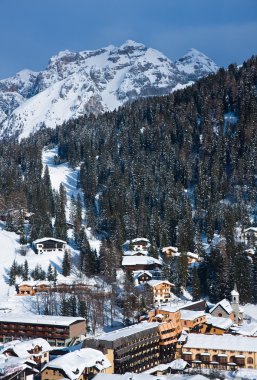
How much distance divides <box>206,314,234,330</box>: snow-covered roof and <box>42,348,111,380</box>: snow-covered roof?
57.0 ft

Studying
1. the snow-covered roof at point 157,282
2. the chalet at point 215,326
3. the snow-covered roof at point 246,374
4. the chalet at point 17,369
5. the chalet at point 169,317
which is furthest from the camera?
the snow-covered roof at point 157,282

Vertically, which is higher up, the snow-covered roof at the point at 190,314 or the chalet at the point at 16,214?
the chalet at the point at 16,214

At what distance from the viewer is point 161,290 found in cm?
8156

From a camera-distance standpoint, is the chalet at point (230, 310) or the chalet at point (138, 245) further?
the chalet at point (138, 245)

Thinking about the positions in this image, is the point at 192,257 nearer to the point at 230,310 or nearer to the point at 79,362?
the point at 230,310

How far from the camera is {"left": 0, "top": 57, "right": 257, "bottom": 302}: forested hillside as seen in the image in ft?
328

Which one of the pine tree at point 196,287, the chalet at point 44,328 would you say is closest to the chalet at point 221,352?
the chalet at point 44,328

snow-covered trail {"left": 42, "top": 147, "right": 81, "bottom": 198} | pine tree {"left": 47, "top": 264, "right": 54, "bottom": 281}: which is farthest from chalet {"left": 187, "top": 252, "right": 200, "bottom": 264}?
snow-covered trail {"left": 42, "top": 147, "right": 81, "bottom": 198}

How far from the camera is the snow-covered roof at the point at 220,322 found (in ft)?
221

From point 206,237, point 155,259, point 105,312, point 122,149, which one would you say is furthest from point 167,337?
point 122,149

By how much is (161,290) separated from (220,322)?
14.6 meters

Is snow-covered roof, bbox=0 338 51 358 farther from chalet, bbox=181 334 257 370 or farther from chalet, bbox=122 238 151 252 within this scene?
chalet, bbox=122 238 151 252

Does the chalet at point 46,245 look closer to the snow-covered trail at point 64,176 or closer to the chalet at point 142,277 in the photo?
the chalet at point 142,277

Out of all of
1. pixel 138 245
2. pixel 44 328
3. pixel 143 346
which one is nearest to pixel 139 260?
pixel 138 245
